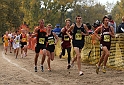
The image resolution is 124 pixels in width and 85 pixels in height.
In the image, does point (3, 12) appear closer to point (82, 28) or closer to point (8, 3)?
point (8, 3)

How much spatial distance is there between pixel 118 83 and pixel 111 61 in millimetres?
4530

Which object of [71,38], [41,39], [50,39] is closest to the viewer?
[71,38]

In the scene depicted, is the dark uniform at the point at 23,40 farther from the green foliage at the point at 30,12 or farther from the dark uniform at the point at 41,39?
the green foliage at the point at 30,12

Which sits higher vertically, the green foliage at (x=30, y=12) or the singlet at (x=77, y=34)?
the green foliage at (x=30, y=12)

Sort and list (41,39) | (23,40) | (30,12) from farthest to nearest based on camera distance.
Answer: (30,12) → (23,40) → (41,39)

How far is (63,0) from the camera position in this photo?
57.4 meters

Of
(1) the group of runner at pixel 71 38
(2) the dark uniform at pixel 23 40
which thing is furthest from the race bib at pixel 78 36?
(2) the dark uniform at pixel 23 40

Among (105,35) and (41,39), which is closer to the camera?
(105,35)

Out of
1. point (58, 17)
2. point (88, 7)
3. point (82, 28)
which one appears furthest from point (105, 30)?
point (88, 7)

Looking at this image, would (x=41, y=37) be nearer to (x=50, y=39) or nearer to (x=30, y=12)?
(x=50, y=39)

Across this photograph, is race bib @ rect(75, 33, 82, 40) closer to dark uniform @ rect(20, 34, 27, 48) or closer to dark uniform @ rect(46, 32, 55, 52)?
dark uniform @ rect(46, 32, 55, 52)

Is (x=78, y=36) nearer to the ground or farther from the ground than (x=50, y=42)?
farther from the ground

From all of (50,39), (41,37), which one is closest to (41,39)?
(41,37)

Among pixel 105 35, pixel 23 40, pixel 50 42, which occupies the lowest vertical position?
pixel 50 42
